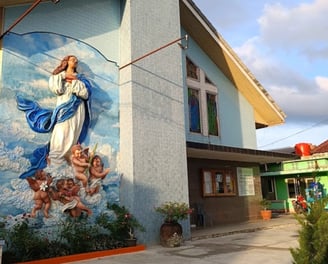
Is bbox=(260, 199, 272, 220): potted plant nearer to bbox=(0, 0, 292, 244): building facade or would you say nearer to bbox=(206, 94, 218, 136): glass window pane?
bbox=(0, 0, 292, 244): building facade

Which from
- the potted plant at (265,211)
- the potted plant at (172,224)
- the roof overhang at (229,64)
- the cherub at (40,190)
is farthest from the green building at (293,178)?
the cherub at (40,190)

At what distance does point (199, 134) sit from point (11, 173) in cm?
706

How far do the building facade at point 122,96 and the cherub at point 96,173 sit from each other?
7.2 inches

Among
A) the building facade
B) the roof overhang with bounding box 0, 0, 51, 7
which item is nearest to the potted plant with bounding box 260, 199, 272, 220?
the building facade

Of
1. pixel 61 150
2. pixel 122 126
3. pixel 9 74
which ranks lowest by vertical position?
pixel 61 150

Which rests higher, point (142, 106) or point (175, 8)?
point (175, 8)

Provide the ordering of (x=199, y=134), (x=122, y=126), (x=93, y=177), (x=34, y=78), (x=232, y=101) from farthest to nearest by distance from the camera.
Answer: (x=232, y=101) < (x=199, y=134) < (x=122, y=126) < (x=93, y=177) < (x=34, y=78)

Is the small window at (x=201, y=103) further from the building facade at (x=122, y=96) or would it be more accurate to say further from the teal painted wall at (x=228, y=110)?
the teal painted wall at (x=228, y=110)

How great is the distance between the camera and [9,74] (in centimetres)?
817

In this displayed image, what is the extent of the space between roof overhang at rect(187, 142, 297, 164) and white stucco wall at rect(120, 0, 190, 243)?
1188 millimetres

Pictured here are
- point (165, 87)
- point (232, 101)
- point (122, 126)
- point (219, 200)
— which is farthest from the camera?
point (232, 101)

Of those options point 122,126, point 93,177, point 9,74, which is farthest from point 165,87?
point 9,74

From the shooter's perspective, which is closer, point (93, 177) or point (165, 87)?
point (93, 177)

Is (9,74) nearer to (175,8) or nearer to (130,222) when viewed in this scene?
(130,222)
